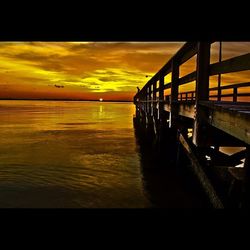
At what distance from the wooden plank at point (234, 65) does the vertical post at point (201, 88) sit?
0.22 m

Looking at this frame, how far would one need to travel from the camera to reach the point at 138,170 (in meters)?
8.94

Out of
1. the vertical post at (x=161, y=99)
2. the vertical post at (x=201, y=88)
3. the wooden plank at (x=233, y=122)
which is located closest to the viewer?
the wooden plank at (x=233, y=122)

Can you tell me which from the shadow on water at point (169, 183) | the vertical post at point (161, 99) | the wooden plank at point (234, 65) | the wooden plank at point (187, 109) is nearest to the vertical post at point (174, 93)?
the wooden plank at point (187, 109)

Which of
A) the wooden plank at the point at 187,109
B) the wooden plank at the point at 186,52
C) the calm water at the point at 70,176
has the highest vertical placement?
the wooden plank at the point at 186,52

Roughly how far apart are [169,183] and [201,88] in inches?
138

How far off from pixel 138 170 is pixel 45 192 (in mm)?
3216

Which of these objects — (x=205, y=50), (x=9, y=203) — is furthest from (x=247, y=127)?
(x=9, y=203)

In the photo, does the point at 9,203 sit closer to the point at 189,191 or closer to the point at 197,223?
the point at 189,191

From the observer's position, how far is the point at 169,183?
7.17m

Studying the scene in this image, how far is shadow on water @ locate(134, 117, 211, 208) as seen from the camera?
6008 mm

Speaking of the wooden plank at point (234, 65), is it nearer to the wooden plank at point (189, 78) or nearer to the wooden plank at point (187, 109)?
the wooden plank at point (189, 78)

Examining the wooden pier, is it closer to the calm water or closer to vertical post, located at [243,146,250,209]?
vertical post, located at [243,146,250,209]

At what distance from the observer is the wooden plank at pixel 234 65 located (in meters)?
3.05
